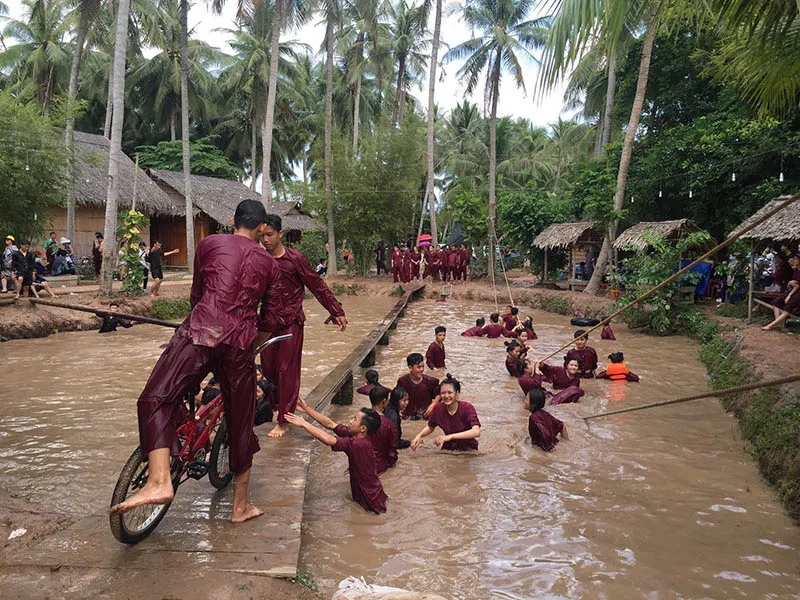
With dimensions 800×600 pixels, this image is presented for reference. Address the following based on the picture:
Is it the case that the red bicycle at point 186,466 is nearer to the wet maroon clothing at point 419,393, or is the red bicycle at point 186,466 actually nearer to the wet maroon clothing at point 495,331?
the wet maroon clothing at point 419,393

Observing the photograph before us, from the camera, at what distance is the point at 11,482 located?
4.96 m

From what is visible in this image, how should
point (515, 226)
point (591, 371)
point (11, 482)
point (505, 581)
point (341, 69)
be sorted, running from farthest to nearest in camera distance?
point (341, 69), point (515, 226), point (591, 371), point (11, 482), point (505, 581)

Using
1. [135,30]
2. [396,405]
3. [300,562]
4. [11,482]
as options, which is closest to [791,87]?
[396,405]

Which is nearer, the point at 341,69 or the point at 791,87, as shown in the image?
the point at 791,87

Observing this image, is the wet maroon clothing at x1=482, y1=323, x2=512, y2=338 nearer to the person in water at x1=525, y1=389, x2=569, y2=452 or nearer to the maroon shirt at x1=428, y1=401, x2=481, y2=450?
the person in water at x1=525, y1=389, x2=569, y2=452

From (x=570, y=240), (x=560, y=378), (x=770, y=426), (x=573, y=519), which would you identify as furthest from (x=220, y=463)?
(x=570, y=240)

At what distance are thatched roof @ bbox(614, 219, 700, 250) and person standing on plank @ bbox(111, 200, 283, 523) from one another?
14.0 meters

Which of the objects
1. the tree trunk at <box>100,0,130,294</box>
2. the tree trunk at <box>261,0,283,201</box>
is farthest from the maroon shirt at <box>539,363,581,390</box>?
the tree trunk at <box>261,0,283,201</box>

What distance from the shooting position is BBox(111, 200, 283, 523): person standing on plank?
9.78ft

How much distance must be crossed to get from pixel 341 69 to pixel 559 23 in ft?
113

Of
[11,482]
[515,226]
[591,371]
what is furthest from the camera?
[515,226]

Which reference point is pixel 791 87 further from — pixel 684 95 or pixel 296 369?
pixel 684 95

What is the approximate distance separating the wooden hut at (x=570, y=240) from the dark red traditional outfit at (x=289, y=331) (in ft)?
52.2

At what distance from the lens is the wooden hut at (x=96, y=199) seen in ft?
71.9
